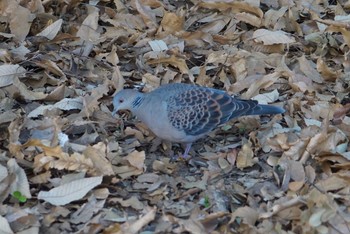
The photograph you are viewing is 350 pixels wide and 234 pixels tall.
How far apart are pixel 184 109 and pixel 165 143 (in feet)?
1.04

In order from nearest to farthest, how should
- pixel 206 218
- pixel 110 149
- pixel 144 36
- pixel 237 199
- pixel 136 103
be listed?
pixel 206 218 → pixel 237 199 → pixel 110 149 → pixel 136 103 → pixel 144 36

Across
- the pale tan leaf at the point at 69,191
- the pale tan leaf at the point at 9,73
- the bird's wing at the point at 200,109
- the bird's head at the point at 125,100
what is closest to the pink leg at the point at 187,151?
the bird's wing at the point at 200,109

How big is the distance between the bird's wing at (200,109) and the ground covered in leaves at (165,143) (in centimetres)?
21

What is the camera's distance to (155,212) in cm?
415

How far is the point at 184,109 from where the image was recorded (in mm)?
5008

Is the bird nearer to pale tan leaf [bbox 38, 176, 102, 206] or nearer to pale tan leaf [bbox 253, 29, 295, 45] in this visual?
pale tan leaf [bbox 38, 176, 102, 206]

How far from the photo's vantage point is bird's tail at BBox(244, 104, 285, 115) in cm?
507

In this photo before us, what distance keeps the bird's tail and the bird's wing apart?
0.09 feet

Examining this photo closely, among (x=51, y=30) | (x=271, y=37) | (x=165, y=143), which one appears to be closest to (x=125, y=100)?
(x=165, y=143)

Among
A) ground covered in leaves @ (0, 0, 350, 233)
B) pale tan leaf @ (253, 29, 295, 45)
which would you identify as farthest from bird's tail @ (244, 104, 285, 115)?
pale tan leaf @ (253, 29, 295, 45)

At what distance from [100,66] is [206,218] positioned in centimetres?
207

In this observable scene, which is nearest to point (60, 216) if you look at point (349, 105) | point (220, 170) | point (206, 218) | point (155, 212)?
point (155, 212)

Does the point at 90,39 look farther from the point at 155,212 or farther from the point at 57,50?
the point at 155,212

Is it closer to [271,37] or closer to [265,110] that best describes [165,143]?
[265,110]
